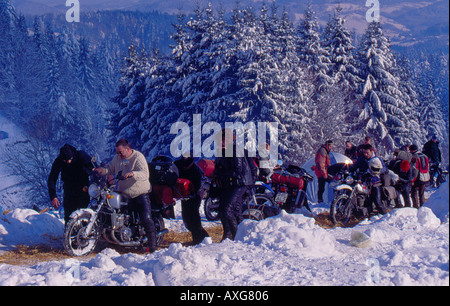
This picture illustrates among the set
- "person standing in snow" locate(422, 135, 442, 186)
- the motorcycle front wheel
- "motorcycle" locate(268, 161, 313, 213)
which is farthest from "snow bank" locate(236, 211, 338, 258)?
"person standing in snow" locate(422, 135, 442, 186)

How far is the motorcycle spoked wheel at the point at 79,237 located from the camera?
6.68m

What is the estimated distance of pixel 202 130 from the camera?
25.0 m

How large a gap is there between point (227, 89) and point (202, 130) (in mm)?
2859

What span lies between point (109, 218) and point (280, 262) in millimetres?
3392

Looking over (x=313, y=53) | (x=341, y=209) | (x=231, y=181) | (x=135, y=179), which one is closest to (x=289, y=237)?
(x=231, y=181)

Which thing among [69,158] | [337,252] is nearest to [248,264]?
[337,252]

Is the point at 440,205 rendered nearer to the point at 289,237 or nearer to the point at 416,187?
the point at 416,187

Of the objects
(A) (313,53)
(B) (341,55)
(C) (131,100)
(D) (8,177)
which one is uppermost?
(A) (313,53)

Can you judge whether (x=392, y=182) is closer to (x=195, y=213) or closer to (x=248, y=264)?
(x=195, y=213)

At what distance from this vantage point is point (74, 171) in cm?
→ 789

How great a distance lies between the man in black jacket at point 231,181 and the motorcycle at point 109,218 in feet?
2.92

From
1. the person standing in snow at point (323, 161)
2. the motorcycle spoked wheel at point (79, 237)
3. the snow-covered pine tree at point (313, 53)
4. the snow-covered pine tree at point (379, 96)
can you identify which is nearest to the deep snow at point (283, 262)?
the motorcycle spoked wheel at point (79, 237)

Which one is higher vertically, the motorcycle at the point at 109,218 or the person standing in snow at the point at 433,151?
the person standing in snow at the point at 433,151

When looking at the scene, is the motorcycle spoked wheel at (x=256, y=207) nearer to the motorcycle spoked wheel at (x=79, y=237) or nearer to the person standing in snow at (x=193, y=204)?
the person standing in snow at (x=193, y=204)
